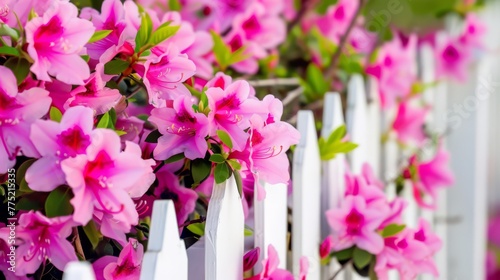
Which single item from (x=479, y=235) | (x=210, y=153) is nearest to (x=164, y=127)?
(x=210, y=153)

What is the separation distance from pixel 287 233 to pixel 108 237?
464 mm

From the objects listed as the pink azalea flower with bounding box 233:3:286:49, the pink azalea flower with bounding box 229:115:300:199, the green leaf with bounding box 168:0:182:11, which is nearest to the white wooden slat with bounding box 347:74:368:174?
the pink azalea flower with bounding box 233:3:286:49

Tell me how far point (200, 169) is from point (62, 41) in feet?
0.78

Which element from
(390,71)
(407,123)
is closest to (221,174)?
(390,71)

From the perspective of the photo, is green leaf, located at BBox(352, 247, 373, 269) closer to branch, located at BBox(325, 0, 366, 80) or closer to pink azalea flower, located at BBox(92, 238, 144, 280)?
pink azalea flower, located at BBox(92, 238, 144, 280)

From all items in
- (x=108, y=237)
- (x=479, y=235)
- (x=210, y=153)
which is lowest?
(x=479, y=235)

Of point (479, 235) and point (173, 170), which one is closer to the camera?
point (173, 170)

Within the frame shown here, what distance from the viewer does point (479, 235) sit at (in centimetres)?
253

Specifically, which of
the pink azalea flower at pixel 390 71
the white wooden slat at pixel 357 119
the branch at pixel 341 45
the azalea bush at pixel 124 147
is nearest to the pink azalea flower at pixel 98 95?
the azalea bush at pixel 124 147

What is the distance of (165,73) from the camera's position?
3.28ft

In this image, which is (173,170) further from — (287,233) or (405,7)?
(405,7)

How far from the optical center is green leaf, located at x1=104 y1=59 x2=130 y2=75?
0.99 meters

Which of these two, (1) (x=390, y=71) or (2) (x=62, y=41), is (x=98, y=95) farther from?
(1) (x=390, y=71)

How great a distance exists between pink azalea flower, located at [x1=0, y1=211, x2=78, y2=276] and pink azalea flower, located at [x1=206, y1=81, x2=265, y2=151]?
0.23m
